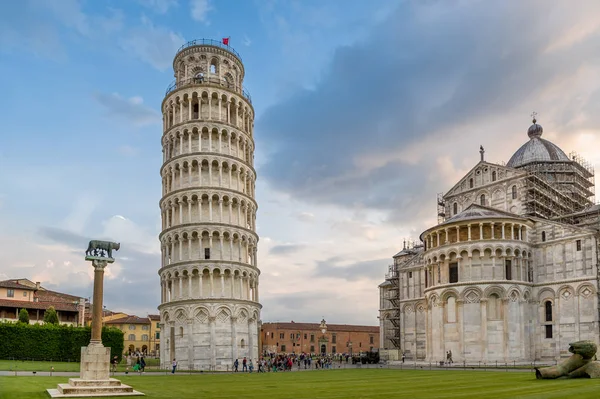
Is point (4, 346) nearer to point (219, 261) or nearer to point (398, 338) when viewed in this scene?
point (219, 261)

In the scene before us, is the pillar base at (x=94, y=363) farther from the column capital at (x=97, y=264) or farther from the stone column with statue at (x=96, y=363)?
the column capital at (x=97, y=264)

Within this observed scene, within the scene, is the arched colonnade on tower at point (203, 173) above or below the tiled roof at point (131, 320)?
above

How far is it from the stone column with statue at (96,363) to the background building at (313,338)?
104310 mm

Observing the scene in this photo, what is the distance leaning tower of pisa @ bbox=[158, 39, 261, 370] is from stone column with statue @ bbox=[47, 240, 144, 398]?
96.5 feet

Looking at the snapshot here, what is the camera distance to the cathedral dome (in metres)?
82.1

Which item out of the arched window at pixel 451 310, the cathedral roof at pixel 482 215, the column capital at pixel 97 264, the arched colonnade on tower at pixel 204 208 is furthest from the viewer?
the arched window at pixel 451 310

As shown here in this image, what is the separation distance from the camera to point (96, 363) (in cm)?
2942

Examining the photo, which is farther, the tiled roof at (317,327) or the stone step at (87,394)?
the tiled roof at (317,327)

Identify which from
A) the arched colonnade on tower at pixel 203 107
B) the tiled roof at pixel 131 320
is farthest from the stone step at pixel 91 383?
the tiled roof at pixel 131 320

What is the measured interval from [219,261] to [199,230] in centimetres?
383

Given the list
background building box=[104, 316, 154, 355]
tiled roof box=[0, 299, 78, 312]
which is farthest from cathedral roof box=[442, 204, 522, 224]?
background building box=[104, 316, 154, 355]

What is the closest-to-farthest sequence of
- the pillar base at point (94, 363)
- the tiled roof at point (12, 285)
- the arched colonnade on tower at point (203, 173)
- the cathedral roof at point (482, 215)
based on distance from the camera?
the pillar base at point (94, 363)
the cathedral roof at point (482, 215)
the arched colonnade on tower at point (203, 173)
the tiled roof at point (12, 285)

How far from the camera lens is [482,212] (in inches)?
2608

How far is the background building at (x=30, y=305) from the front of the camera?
83562 millimetres
